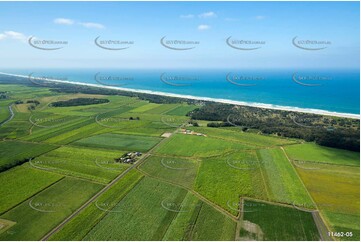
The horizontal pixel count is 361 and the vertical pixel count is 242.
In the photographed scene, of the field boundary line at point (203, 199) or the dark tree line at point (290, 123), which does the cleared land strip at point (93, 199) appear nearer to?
the field boundary line at point (203, 199)

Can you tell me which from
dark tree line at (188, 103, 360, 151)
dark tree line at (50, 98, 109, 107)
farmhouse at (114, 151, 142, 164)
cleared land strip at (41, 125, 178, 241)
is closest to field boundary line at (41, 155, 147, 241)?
cleared land strip at (41, 125, 178, 241)

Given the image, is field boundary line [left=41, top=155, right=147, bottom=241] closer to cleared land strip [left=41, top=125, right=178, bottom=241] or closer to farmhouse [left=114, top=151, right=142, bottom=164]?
cleared land strip [left=41, top=125, right=178, bottom=241]

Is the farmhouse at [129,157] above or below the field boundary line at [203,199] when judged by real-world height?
above

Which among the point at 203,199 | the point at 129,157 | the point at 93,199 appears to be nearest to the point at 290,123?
the point at 129,157

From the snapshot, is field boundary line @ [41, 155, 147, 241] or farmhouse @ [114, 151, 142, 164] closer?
field boundary line @ [41, 155, 147, 241]

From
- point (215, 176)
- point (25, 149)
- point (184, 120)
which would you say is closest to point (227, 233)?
point (215, 176)

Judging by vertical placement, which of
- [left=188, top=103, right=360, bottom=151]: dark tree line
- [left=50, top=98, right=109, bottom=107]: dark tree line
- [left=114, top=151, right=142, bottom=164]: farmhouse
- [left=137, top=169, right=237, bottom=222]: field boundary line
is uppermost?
[left=188, top=103, right=360, bottom=151]: dark tree line

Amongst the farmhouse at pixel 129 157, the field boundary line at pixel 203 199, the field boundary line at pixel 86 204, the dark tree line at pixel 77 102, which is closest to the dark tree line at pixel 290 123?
the farmhouse at pixel 129 157

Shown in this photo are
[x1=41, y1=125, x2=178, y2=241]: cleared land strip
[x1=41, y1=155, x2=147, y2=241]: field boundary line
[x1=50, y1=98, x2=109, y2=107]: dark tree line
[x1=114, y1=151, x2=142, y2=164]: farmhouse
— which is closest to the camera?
[x1=41, y1=155, x2=147, y2=241]: field boundary line

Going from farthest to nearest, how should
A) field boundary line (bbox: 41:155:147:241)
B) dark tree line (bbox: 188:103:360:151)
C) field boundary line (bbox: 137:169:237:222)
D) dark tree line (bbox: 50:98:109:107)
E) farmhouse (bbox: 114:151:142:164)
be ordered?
1. dark tree line (bbox: 50:98:109:107)
2. dark tree line (bbox: 188:103:360:151)
3. farmhouse (bbox: 114:151:142:164)
4. field boundary line (bbox: 137:169:237:222)
5. field boundary line (bbox: 41:155:147:241)

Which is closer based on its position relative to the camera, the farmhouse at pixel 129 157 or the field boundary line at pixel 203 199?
the field boundary line at pixel 203 199

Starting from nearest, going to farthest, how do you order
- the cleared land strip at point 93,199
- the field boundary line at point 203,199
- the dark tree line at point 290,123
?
1. the cleared land strip at point 93,199
2. the field boundary line at point 203,199
3. the dark tree line at point 290,123
